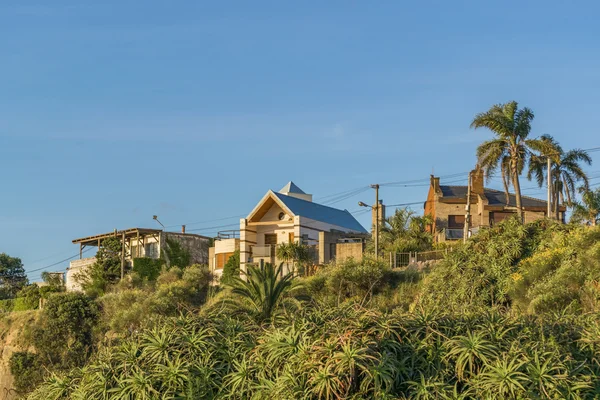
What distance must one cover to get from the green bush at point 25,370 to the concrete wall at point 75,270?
16435mm

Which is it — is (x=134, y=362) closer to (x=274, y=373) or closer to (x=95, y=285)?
(x=274, y=373)

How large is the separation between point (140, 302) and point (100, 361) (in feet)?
111

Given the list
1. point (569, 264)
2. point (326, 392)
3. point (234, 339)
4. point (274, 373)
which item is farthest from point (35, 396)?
point (569, 264)

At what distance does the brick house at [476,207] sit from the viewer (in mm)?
64750

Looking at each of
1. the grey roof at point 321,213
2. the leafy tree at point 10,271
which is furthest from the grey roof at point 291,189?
the leafy tree at point 10,271

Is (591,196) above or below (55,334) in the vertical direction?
above

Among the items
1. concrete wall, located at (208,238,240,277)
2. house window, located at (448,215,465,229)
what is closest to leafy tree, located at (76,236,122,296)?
concrete wall, located at (208,238,240,277)

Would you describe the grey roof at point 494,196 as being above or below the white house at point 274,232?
above

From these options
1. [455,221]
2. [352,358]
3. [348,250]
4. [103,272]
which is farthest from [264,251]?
[352,358]

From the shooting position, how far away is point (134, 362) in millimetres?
18250

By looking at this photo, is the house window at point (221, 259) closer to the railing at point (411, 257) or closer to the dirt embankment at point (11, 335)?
the dirt embankment at point (11, 335)

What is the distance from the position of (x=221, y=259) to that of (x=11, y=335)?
1538 centimetres

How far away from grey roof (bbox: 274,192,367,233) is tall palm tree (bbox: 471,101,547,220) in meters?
14.4

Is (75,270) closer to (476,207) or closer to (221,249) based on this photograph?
(221,249)
